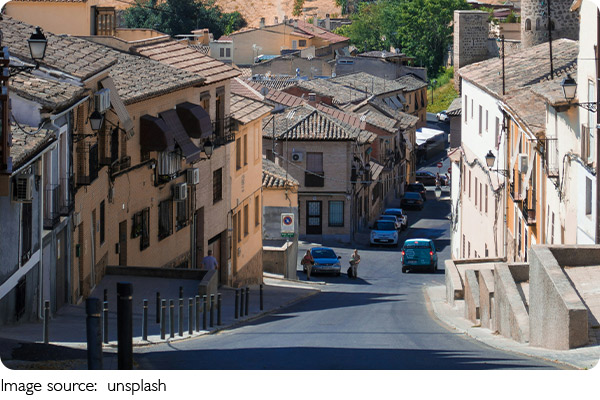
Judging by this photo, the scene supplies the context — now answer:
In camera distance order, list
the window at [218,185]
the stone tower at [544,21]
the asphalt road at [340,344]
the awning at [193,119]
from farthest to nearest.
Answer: the stone tower at [544,21] < the window at [218,185] < the awning at [193,119] < the asphalt road at [340,344]

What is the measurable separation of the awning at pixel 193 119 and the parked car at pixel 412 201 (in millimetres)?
44764

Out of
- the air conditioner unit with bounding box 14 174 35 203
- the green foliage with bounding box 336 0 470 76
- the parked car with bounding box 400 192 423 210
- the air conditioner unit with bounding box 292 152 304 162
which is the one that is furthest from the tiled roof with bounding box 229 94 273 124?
the green foliage with bounding box 336 0 470 76

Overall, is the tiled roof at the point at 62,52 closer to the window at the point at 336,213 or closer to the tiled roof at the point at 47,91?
the tiled roof at the point at 47,91

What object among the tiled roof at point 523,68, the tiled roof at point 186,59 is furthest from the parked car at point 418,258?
the tiled roof at point 186,59

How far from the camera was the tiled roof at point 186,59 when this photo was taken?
106 ft

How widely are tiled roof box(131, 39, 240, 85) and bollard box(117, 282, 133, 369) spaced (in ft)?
67.6

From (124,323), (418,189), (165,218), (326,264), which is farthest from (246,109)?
(418,189)

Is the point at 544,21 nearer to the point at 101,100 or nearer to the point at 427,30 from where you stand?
the point at 101,100

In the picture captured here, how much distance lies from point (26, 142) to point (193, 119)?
1295 centimetres

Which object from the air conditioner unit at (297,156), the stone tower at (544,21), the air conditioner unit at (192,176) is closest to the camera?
the air conditioner unit at (192,176)

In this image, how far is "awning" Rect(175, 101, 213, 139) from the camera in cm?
3033

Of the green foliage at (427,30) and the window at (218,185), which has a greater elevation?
the green foliage at (427,30)

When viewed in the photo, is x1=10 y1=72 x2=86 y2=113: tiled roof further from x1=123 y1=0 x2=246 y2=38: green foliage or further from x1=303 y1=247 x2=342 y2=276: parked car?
x1=123 y1=0 x2=246 y2=38: green foliage

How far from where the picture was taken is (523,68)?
40.2 m
